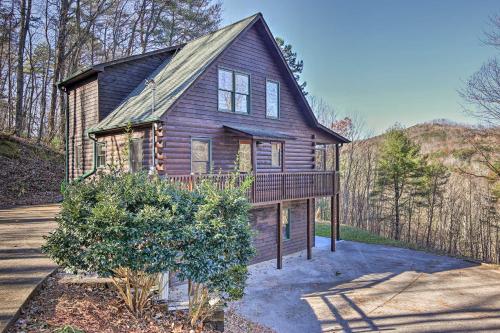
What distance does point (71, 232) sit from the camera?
16.8 ft

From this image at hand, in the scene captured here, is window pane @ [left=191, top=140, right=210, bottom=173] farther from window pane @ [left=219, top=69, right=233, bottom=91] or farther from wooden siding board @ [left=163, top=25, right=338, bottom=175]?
window pane @ [left=219, top=69, right=233, bottom=91]

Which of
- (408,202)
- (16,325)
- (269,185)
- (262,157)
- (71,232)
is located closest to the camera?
(16,325)

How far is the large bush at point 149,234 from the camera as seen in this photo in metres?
4.82

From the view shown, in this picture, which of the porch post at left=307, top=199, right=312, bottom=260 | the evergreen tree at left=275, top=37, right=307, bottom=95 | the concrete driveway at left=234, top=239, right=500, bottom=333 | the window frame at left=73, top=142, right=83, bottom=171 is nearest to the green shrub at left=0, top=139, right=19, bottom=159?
the window frame at left=73, top=142, right=83, bottom=171

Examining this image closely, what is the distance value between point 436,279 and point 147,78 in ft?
44.9

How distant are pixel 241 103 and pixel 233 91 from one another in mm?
613

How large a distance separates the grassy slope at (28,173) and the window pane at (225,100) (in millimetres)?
10051

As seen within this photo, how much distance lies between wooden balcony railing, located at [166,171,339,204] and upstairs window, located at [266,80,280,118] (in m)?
2.91

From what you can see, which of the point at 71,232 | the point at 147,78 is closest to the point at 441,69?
the point at 147,78

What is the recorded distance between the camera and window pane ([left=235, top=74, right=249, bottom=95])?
41.7 feet

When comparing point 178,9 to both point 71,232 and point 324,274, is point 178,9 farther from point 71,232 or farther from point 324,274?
point 71,232

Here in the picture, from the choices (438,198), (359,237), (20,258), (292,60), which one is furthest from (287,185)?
(292,60)

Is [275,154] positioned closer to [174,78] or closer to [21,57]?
[174,78]

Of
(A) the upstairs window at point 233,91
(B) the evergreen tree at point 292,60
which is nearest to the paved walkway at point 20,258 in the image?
(A) the upstairs window at point 233,91
